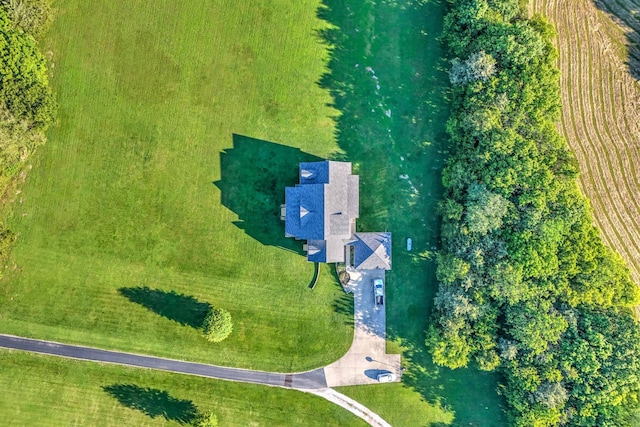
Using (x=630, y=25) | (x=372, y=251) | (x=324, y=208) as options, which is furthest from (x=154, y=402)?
(x=630, y=25)

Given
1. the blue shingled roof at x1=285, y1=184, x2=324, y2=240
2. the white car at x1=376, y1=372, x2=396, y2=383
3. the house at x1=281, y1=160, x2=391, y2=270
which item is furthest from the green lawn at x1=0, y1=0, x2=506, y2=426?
the blue shingled roof at x1=285, y1=184, x2=324, y2=240

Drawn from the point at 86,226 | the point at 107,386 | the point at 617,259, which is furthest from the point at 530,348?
the point at 86,226

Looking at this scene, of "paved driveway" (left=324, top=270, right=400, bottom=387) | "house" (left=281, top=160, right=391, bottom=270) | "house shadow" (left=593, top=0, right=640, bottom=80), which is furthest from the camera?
"house shadow" (left=593, top=0, right=640, bottom=80)

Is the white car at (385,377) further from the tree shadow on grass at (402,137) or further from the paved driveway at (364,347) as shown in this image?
the tree shadow on grass at (402,137)

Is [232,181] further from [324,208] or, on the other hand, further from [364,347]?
[364,347]

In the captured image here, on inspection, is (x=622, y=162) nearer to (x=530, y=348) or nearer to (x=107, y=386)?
(x=530, y=348)

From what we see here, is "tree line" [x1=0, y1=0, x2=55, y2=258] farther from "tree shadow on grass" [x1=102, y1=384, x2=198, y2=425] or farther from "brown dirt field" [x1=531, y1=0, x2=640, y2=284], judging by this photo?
"brown dirt field" [x1=531, y1=0, x2=640, y2=284]
